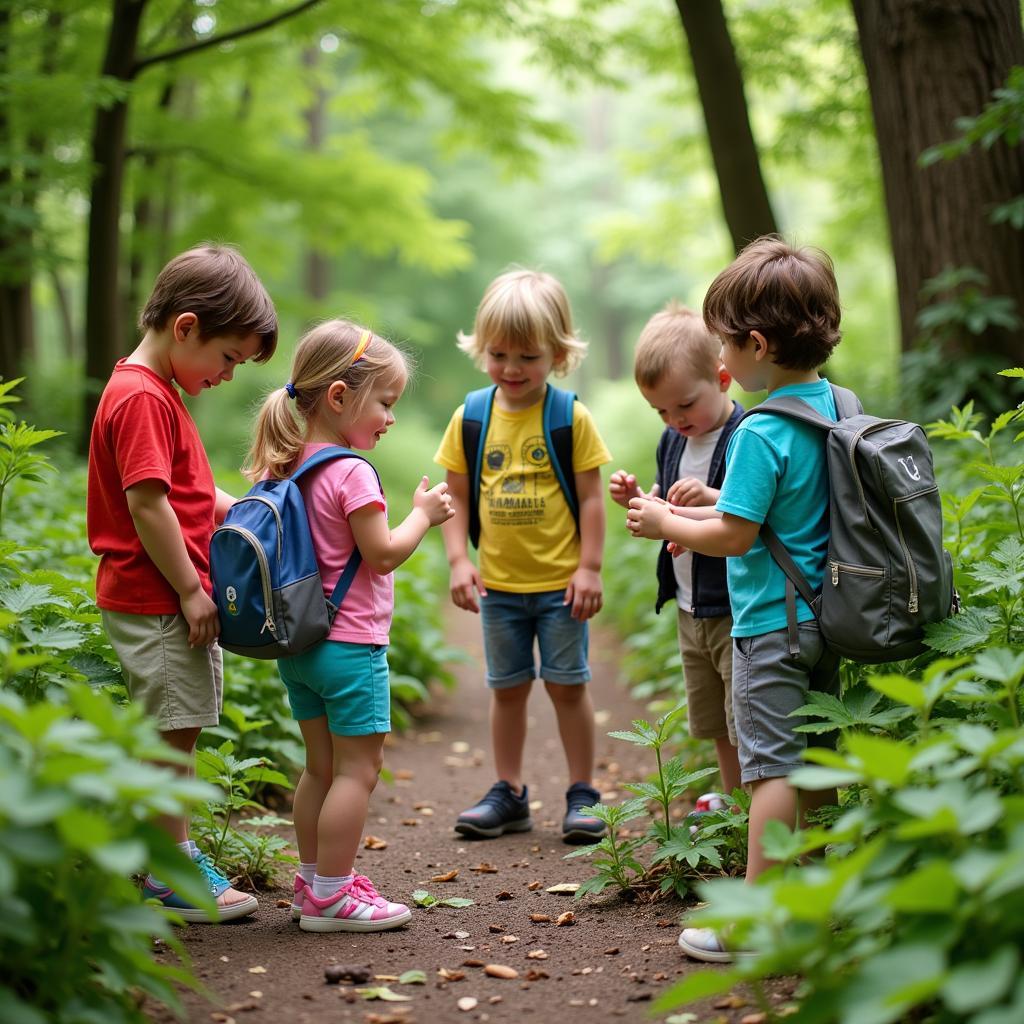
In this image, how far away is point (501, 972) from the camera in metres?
2.97

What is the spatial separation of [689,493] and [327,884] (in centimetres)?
163

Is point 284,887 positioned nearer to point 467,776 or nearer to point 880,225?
point 467,776

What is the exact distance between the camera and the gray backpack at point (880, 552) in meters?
2.81

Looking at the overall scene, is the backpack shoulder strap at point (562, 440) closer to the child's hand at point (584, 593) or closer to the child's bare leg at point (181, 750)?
the child's hand at point (584, 593)

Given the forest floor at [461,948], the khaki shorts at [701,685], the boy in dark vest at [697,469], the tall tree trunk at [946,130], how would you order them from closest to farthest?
the forest floor at [461,948] < the boy in dark vest at [697,469] < the khaki shorts at [701,685] < the tall tree trunk at [946,130]

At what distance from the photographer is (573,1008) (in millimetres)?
2693

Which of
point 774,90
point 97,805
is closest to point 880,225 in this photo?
point 774,90

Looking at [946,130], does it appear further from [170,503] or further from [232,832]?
[232,832]

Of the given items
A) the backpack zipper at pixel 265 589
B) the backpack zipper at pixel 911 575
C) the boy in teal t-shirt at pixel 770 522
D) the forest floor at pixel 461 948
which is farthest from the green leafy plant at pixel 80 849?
the backpack zipper at pixel 911 575

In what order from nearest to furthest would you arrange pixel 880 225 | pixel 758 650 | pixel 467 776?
pixel 758 650, pixel 467 776, pixel 880 225

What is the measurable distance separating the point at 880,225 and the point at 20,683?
1270 centimetres

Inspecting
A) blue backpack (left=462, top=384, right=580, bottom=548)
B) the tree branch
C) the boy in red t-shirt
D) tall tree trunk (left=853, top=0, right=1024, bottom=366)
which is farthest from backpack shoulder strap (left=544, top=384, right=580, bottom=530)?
the tree branch

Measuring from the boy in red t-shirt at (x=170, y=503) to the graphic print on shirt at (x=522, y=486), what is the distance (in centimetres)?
127

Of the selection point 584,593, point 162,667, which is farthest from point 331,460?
point 584,593
